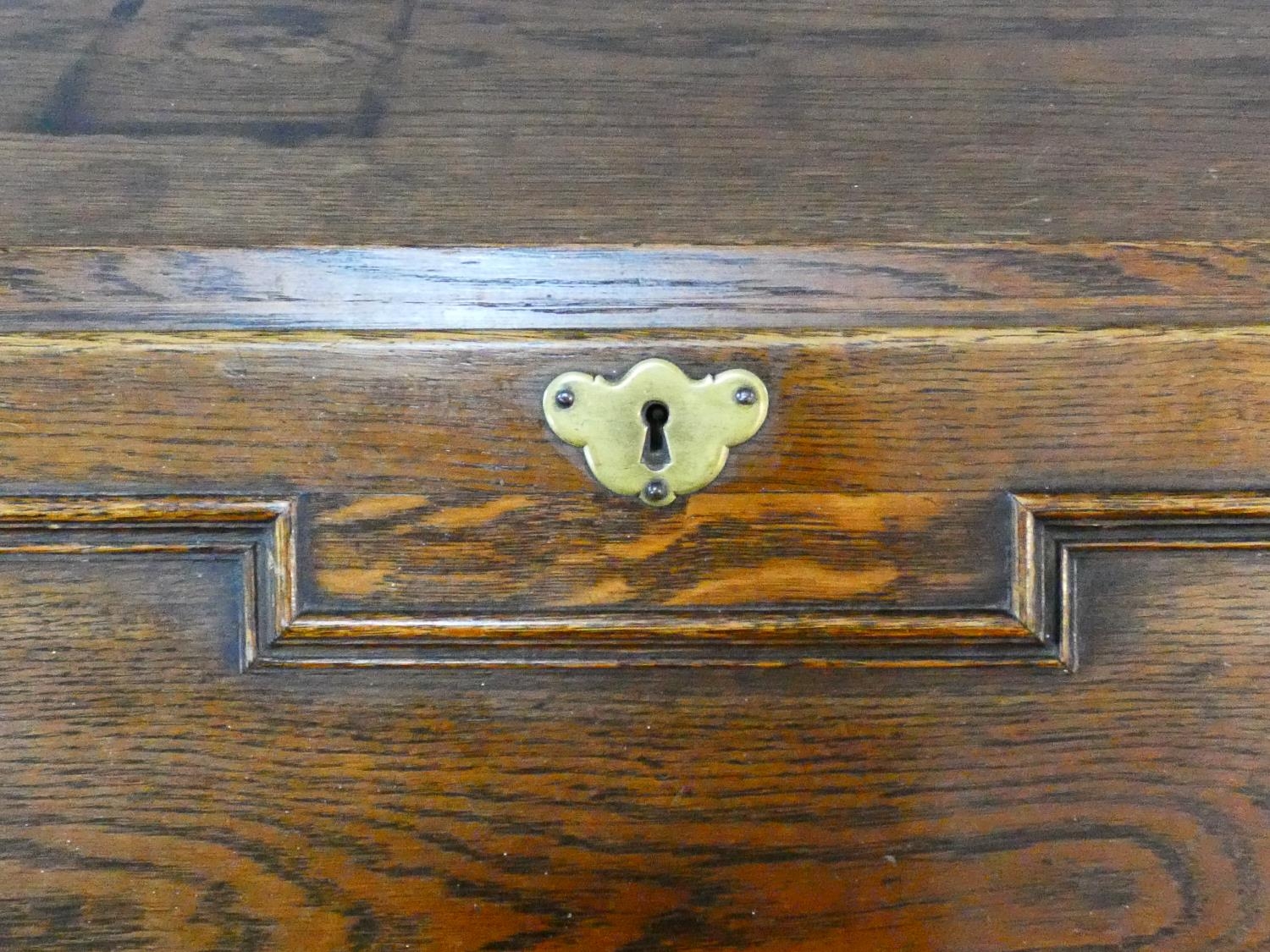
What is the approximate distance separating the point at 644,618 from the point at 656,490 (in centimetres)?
6

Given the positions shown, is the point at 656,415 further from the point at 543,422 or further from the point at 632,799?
the point at 632,799

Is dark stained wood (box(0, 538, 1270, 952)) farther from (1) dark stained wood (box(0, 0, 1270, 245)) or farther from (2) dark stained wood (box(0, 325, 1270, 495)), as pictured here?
(1) dark stained wood (box(0, 0, 1270, 245))

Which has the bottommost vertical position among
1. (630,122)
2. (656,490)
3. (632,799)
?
(632,799)

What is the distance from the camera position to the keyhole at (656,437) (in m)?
0.42

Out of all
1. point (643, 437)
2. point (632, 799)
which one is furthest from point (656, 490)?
point (632, 799)

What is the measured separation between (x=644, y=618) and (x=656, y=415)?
0.09m

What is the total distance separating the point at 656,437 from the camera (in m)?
0.42

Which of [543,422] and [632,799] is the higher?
[543,422]

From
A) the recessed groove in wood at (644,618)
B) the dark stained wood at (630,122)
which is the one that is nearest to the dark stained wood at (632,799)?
the recessed groove in wood at (644,618)

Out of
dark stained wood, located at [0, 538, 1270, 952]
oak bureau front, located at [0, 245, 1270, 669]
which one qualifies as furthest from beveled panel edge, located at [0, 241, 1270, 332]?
dark stained wood, located at [0, 538, 1270, 952]

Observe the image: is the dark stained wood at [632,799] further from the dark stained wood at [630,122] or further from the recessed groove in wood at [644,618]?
the dark stained wood at [630,122]

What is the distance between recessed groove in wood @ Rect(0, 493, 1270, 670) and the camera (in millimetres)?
417

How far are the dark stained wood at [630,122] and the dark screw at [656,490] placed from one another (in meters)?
0.10

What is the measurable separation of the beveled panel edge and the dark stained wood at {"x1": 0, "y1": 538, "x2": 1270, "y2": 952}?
0.11 m
